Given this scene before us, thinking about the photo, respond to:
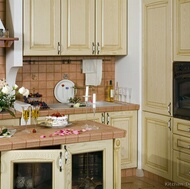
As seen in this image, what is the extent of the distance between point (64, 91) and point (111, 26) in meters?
0.99

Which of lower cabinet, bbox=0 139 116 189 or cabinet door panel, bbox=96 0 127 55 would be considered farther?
cabinet door panel, bbox=96 0 127 55

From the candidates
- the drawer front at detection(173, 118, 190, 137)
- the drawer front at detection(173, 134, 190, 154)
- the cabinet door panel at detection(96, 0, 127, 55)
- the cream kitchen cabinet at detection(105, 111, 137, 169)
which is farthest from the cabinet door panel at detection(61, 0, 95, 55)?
the drawer front at detection(173, 134, 190, 154)

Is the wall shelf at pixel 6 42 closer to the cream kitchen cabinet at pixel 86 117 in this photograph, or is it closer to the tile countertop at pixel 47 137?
the cream kitchen cabinet at pixel 86 117

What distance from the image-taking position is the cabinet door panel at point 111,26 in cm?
496

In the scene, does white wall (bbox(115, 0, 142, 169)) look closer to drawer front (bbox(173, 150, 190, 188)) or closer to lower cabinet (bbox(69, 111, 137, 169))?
lower cabinet (bbox(69, 111, 137, 169))

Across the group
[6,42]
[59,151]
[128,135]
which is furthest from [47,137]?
[128,135]

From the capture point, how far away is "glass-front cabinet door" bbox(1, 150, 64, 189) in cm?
287

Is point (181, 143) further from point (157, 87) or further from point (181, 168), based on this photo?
point (157, 87)

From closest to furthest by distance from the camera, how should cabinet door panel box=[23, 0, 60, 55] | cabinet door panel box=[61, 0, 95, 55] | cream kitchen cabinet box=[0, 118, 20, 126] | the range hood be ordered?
1. cream kitchen cabinet box=[0, 118, 20, 126]
2. the range hood
3. cabinet door panel box=[23, 0, 60, 55]
4. cabinet door panel box=[61, 0, 95, 55]

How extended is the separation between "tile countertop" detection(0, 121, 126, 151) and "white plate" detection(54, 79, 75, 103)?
173cm

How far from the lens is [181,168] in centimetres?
439

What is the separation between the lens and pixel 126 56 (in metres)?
5.23

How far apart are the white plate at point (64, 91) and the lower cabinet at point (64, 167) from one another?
6.47 feet

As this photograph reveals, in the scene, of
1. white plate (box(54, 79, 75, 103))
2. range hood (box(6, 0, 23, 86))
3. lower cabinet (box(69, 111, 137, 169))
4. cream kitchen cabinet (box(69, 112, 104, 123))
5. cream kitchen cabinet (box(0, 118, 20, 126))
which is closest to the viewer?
cream kitchen cabinet (box(0, 118, 20, 126))
